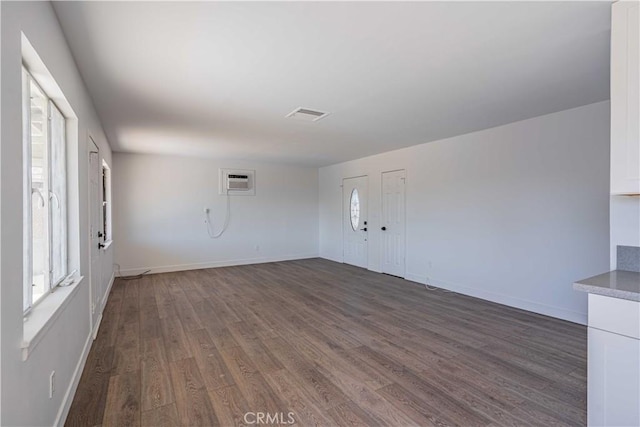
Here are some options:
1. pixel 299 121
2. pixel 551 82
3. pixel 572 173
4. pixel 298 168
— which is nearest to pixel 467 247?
pixel 572 173

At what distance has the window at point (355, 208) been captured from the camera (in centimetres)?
700

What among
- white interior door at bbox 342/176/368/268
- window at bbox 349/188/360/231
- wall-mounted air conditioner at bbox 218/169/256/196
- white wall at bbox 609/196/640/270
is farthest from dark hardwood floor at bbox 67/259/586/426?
wall-mounted air conditioner at bbox 218/169/256/196

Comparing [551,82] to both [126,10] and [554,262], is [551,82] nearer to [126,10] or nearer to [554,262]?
[554,262]

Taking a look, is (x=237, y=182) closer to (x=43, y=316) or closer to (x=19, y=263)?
(x=43, y=316)

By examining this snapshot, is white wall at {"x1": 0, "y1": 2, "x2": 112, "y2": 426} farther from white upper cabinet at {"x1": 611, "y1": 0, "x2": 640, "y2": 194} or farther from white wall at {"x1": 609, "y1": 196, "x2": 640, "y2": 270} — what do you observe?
white wall at {"x1": 609, "y1": 196, "x2": 640, "y2": 270}

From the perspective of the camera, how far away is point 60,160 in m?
2.36

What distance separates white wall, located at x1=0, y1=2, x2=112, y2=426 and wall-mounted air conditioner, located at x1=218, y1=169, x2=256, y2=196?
4683 millimetres

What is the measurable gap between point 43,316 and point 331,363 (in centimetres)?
200

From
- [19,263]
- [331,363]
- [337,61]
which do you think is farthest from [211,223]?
[19,263]

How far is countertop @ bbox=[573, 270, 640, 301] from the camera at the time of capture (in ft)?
4.89

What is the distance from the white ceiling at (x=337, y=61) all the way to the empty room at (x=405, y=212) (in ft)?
0.07

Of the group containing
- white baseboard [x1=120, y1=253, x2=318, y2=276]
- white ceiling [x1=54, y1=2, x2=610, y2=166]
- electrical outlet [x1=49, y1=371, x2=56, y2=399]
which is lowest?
white baseboard [x1=120, y1=253, x2=318, y2=276]

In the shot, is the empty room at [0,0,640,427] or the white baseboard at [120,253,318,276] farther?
the white baseboard at [120,253,318,276]

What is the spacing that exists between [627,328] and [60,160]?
3652mm
